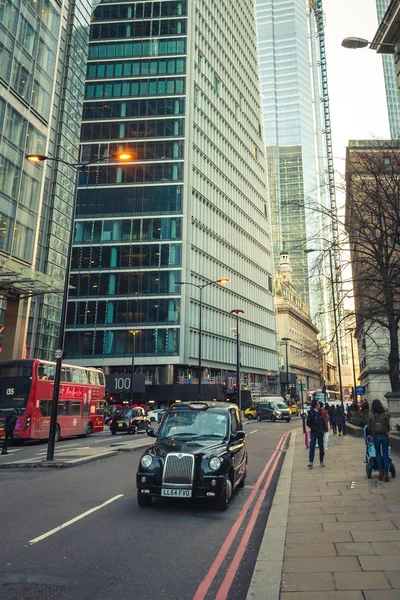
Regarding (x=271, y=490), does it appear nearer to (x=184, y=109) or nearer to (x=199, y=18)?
(x=184, y=109)

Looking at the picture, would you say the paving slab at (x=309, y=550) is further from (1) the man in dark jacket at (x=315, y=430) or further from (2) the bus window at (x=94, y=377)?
(2) the bus window at (x=94, y=377)

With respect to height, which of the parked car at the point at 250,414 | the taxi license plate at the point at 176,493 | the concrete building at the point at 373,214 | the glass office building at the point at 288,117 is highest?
the glass office building at the point at 288,117

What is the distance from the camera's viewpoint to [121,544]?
5809 millimetres

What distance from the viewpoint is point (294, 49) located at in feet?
577

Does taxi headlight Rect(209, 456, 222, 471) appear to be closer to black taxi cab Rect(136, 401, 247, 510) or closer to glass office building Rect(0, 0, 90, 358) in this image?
black taxi cab Rect(136, 401, 247, 510)

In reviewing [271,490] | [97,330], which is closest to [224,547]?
[271,490]

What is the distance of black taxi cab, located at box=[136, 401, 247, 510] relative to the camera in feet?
24.0

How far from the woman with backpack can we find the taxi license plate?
4.86m

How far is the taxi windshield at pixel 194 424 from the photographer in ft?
28.2

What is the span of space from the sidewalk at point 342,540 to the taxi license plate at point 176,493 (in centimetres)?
167

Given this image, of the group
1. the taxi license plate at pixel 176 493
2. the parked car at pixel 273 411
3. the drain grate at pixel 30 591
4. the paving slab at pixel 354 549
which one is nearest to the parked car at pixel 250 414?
the parked car at pixel 273 411

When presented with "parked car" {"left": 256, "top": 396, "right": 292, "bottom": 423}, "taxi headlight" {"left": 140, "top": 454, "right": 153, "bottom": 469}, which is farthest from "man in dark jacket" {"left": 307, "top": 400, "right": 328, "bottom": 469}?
"parked car" {"left": 256, "top": 396, "right": 292, "bottom": 423}

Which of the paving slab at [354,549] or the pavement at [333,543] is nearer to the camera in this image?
the pavement at [333,543]

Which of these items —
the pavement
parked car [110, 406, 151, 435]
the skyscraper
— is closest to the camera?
the pavement
